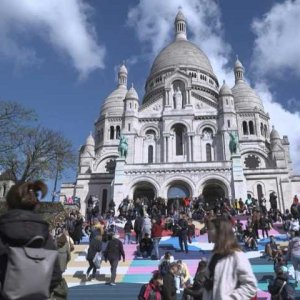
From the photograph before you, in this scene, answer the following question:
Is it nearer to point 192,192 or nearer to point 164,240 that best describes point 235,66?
point 192,192

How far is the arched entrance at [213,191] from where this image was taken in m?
37.3

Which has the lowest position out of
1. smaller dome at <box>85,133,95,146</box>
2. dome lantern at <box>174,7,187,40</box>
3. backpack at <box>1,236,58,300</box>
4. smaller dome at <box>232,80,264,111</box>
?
backpack at <box>1,236,58,300</box>

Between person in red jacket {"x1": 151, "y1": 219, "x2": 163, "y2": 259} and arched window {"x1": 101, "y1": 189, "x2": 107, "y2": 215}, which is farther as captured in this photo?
arched window {"x1": 101, "y1": 189, "x2": 107, "y2": 215}

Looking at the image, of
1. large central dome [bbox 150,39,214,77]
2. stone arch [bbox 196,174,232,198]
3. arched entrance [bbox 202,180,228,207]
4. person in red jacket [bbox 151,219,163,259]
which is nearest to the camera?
person in red jacket [bbox 151,219,163,259]

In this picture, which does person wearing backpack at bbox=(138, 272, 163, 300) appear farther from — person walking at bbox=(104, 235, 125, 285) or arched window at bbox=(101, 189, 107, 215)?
arched window at bbox=(101, 189, 107, 215)

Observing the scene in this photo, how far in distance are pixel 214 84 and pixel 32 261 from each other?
5890 cm

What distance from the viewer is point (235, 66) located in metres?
63.1

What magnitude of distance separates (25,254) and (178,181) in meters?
34.2

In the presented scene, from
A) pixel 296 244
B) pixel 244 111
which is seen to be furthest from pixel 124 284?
pixel 244 111

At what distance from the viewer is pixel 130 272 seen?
49.4ft

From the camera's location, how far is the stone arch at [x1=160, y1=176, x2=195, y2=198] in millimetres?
36625

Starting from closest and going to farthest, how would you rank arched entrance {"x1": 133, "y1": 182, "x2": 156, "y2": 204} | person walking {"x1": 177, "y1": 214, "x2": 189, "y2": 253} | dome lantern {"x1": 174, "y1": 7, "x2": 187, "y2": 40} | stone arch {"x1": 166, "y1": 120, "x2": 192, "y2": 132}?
person walking {"x1": 177, "y1": 214, "x2": 189, "y2": 253} < arched entrance {"x1": 133, "y1": 182, "x2": 156, "y2": 204} < stone arch {"x1": 166, "y1": 120, "x2": 192, "y2": 132} < dome lantern {"x1": 174, "y1": 7, "x2": 187, "y2": 40}

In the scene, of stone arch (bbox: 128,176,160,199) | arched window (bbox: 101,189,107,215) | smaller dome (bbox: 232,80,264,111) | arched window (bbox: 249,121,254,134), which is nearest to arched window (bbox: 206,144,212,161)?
stone arch (bbox: 128,176,160,199)

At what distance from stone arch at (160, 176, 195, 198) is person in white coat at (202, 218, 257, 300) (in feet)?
106
